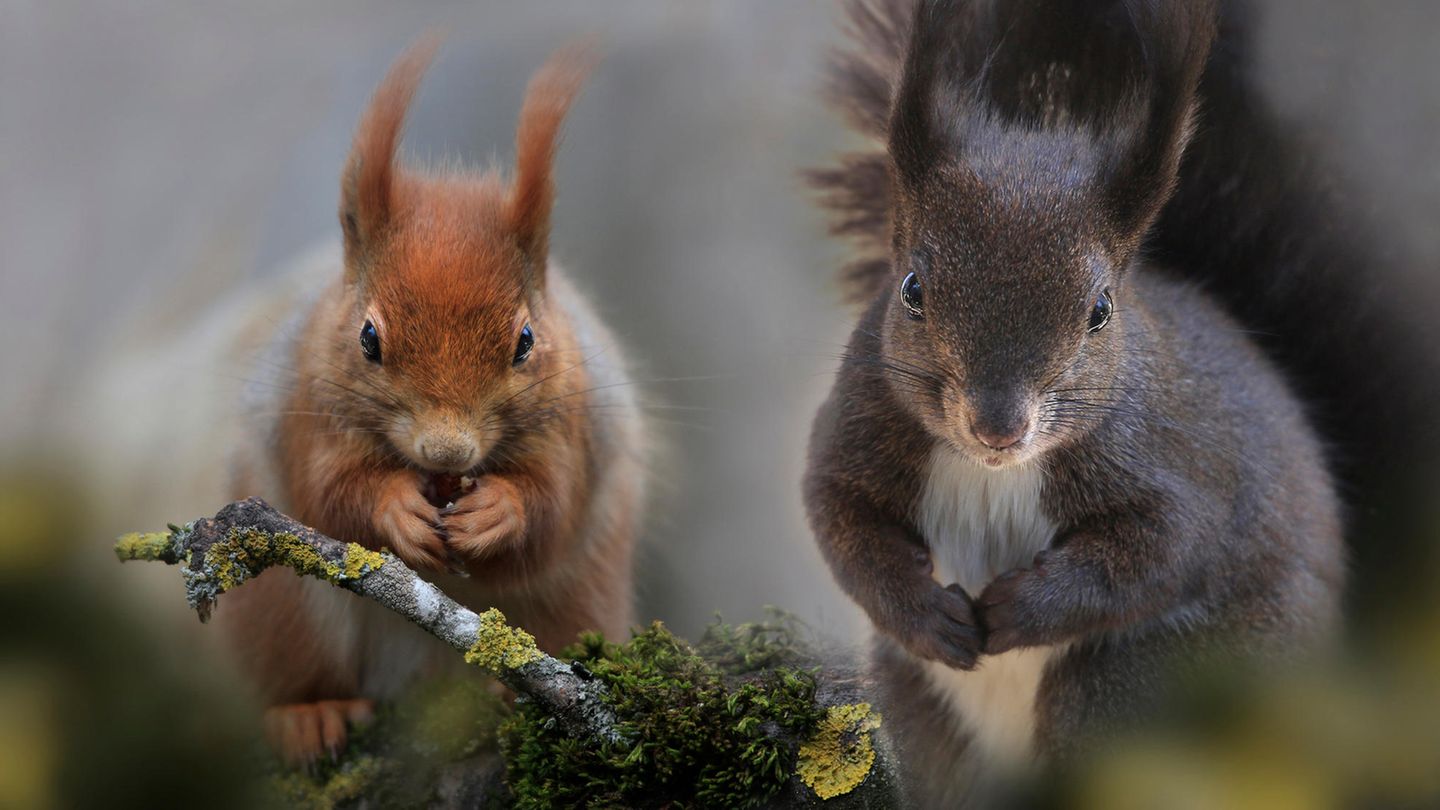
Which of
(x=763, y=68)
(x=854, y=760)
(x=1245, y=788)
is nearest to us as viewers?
(x=1245, y=788)

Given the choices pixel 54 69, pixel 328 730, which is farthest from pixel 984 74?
pixel 54 69

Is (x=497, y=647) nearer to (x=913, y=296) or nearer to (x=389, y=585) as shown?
(x=389, y=585)

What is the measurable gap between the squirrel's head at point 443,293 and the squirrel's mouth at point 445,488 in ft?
0.08

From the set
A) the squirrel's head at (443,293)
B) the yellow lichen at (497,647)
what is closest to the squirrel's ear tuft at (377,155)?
the squirrel's head at (443,293)

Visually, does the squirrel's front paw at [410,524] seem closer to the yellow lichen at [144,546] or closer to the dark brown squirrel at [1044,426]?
the yellow lichen at [144,546]

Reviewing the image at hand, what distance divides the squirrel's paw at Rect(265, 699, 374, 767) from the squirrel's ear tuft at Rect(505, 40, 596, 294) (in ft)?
2.10

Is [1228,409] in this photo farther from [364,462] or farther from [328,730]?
[328,730]

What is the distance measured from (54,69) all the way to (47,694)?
99 centimetres

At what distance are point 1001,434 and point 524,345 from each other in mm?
605

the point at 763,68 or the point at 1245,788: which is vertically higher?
the point at 763,68

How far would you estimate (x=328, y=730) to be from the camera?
156 cm

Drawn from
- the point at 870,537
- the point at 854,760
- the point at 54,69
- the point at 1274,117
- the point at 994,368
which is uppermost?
the point at 54,69

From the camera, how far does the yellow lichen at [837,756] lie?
1.20m

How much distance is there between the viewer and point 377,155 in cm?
135
